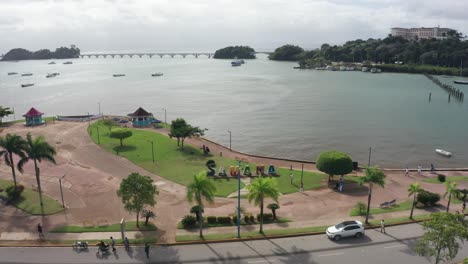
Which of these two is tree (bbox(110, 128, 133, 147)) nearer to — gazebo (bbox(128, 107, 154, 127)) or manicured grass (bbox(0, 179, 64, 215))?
gazebo (bbox(128, 107, 154, 127))

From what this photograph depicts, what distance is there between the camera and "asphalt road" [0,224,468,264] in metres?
29.7

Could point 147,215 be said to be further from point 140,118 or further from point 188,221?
point 140,118

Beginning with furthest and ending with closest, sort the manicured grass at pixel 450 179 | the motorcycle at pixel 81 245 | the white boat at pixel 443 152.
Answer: the white boat at pixel 443 152
the manicured grass at pixel 450 179
the motorcycle at pixel 81 245

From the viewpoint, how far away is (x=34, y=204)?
40969mm

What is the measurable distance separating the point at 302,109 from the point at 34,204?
80894 mm

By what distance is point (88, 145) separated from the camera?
2586 inches

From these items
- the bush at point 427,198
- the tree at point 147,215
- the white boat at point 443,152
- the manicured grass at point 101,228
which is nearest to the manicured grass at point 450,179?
the bush at point 427,198

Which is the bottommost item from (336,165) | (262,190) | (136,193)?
(336,165)

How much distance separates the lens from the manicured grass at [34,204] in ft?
129

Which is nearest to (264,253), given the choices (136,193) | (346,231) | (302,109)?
(346,231)

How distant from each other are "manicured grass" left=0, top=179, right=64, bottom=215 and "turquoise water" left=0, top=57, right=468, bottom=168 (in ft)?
A: 125

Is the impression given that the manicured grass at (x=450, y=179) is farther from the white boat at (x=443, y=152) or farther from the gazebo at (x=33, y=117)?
the gazebo at (x=33, y=117)

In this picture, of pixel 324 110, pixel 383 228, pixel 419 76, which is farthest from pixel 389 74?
pixel 383 228

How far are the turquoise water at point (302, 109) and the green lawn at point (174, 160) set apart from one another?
14.1 m
